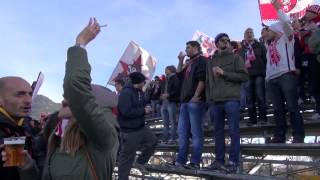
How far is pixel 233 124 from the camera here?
6586mm

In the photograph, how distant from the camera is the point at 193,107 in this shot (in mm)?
7441

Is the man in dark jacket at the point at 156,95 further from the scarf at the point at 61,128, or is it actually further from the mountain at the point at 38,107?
the scarf at the point at 61,128

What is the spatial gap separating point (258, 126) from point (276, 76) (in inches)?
55.0

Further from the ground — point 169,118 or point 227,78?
point 227,78

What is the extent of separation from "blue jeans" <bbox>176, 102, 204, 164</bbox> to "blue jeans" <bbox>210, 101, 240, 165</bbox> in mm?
488

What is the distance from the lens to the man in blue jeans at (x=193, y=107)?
24.2 feet

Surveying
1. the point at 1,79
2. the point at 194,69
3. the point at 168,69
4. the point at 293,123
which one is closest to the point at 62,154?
the point at 1,79

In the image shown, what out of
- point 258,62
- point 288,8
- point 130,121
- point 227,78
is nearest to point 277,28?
point 258,62

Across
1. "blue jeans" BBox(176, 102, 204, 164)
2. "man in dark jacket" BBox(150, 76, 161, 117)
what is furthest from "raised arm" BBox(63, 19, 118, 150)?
"man in dark jacket" BBox(150, 76, 161, 117)

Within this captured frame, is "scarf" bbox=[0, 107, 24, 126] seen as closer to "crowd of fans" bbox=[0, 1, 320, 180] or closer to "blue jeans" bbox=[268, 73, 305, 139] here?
"crowd of fans" bbox=[0, 1, 320, 180]

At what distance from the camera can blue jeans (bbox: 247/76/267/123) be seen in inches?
302

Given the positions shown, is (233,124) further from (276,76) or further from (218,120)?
(276,76)

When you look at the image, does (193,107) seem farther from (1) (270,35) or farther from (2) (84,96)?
(2) (84,96)

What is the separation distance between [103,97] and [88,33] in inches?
16.2
